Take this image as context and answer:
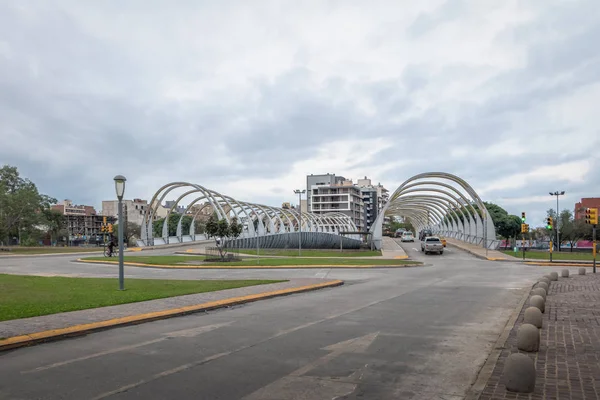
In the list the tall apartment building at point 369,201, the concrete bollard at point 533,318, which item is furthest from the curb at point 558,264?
the tall apartment building at point 369,201

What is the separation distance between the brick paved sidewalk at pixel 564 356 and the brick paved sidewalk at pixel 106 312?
7714 mm

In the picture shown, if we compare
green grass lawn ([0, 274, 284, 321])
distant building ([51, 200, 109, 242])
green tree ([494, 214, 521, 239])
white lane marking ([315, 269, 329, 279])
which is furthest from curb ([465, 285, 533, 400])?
distant building ([51, 200, 109, 242])

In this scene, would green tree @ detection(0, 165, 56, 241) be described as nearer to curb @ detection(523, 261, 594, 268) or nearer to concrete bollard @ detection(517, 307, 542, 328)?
curb @ detection(523, 261, 594, 268)

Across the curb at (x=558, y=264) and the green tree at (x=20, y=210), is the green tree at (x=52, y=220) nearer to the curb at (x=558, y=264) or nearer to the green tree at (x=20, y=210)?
the green tree at (x=20, y=210)

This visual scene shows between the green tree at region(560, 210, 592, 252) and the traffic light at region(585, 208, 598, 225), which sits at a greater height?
the traffic light at region(585, 208, 598, 225)

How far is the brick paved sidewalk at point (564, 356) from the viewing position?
555 cm

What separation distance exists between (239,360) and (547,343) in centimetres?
520

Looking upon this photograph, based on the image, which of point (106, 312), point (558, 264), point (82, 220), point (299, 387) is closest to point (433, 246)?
point (558, 264)

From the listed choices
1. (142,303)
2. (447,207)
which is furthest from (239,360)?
(447,207)

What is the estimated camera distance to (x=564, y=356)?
7223mm

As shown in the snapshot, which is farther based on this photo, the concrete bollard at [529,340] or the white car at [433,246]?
the white car at [433,246]

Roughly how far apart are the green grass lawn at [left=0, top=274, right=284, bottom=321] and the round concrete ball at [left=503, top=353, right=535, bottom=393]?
9.42m

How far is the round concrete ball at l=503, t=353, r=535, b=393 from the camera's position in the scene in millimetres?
5492

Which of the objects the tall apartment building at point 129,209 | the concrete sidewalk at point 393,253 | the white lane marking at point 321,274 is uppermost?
the tall apartment building at point 129,209
